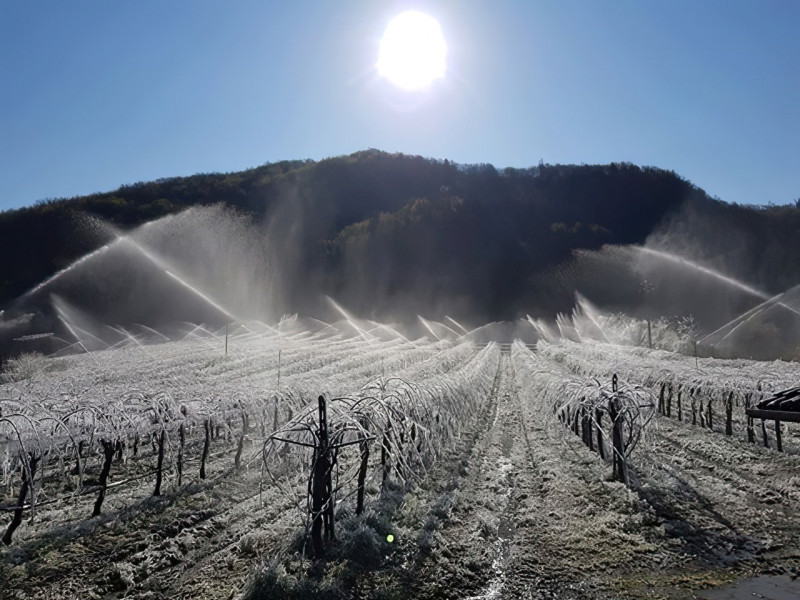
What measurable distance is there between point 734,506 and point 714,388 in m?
10.7

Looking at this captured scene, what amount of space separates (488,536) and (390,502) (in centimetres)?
336

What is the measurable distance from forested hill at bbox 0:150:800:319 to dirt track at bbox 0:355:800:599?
111m

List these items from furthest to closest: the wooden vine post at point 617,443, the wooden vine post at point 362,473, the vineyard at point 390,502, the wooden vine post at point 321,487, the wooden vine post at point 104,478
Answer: the wooden vine post at point 617,443
the wooden vine post at point 104,478
the wooden vine post at point 362,473
the wooden vine post at point 321,487
the vineyard at point 390,502

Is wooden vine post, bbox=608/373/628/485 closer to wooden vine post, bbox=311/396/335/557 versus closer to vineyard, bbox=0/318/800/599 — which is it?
vineyard, bbox=0/318/800/599

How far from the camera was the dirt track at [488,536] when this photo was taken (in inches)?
382

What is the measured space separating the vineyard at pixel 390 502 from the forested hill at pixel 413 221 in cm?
10624

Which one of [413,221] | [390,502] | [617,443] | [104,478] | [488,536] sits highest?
[413,221]

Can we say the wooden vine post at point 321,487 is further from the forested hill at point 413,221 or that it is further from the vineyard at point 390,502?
the forested hill at point 413,221

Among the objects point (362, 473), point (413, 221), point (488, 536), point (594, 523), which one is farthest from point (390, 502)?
point (413, 221)

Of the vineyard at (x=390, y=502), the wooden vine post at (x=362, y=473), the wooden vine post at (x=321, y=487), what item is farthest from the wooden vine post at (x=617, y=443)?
the wooden vine post at (x=321, y=487)

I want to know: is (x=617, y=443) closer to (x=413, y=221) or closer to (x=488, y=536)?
(x=488, y=536)

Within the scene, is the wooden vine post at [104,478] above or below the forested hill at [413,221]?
below

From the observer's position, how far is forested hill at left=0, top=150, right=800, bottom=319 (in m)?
116

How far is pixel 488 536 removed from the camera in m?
11.7
